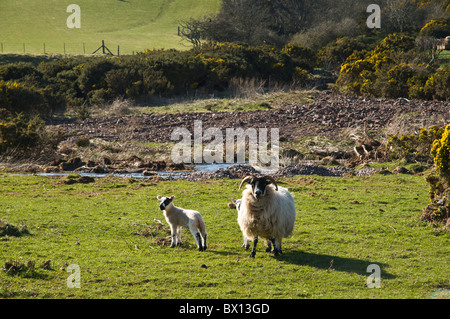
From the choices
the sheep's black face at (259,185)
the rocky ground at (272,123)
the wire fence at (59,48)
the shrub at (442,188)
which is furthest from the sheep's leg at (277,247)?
the wire fence at (59,48)

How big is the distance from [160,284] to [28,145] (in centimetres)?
1769

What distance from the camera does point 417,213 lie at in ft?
47.4

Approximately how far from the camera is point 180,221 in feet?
37.9

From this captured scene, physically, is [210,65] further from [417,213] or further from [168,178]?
[417,213]

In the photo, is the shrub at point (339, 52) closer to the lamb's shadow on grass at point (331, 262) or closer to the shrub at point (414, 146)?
the shrub at point (414, 146)

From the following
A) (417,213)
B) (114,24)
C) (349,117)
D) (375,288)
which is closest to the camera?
(375,288)

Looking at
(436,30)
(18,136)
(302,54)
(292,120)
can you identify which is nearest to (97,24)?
(302,54)

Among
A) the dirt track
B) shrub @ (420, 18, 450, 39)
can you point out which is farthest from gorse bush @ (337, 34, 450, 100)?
shrub @ (420, 18, 450, 39)

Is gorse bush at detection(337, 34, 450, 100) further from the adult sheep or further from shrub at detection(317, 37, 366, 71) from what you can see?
the adult sheep

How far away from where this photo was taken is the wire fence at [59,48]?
213ft

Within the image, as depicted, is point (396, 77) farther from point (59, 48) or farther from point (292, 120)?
point (59, 48)

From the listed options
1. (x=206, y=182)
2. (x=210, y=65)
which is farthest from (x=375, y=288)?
(x=210, y=65)

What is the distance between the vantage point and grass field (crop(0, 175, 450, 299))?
8828mm

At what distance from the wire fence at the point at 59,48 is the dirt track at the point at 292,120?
34.0 m
